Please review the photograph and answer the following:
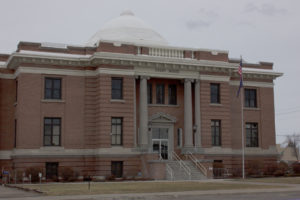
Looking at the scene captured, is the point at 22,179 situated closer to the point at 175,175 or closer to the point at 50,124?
the point at 50,124

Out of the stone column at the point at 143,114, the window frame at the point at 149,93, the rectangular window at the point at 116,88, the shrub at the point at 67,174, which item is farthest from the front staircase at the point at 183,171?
the shrub at the point at 67,174

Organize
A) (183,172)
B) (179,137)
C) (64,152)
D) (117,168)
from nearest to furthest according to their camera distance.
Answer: (183,172) < (64,152) < (117,168) < (179,137)

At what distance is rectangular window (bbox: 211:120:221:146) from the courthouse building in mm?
93

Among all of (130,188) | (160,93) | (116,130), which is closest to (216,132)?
(160,93)

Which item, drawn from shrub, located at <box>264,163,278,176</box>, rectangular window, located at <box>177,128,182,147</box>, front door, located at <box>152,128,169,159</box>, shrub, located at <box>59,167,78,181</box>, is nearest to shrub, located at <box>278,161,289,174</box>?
shrub, located at <box>264,163,278,176</box>

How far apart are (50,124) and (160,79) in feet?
35.6

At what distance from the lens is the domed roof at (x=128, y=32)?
47250mm

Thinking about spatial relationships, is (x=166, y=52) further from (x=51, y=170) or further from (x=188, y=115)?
(x=51, y=170)

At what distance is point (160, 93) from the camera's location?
44438 mm

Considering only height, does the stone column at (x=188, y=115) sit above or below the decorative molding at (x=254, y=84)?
below

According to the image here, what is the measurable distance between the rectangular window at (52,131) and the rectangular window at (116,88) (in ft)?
17.4

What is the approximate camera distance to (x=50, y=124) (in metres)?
40.6

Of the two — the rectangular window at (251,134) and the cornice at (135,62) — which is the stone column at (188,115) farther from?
the rectangular window at (251,134)

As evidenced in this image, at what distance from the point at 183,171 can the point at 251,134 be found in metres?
11.2
